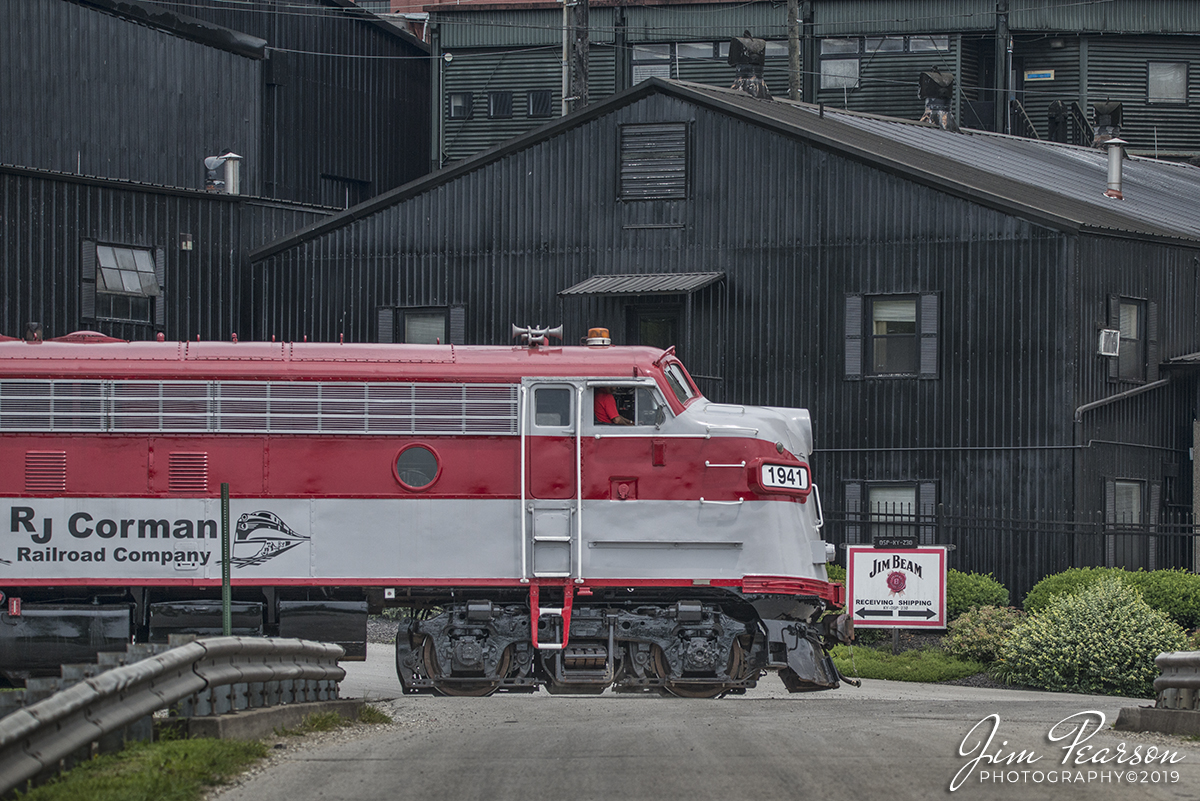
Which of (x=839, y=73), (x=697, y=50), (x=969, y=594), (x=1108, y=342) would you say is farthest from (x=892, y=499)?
(x=697, y=50)

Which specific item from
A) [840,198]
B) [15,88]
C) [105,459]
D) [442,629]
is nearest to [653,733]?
[442,629]

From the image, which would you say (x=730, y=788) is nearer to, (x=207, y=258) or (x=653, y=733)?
(x=653, y=733)

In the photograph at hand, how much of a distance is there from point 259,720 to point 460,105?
1719 inches

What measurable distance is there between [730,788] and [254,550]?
942 centimetres

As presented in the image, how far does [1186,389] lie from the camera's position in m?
36.6

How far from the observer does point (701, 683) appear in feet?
68.8

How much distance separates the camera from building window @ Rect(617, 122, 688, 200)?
36.0 m

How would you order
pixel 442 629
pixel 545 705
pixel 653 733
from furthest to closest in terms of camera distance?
pixel 442 629, pixel 545 705, pixel 653 733

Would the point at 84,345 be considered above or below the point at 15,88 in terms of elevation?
below

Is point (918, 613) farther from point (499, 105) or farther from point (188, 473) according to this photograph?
point (499, 105)

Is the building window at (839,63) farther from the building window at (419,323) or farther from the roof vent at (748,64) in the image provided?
the building window at (419,323)

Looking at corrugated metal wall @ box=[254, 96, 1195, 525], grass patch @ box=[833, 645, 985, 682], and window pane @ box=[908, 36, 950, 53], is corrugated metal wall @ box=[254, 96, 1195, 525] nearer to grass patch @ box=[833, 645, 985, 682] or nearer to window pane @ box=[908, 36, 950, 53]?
grass patch @ box=[833, 645, 985, 682]

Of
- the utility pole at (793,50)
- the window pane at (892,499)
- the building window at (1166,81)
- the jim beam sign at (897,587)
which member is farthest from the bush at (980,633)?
the building window at (1166,81)

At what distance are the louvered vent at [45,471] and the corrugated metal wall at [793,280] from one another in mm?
16415
